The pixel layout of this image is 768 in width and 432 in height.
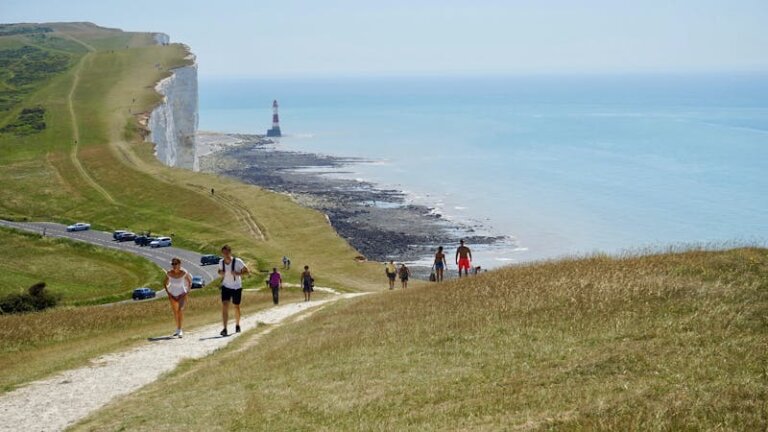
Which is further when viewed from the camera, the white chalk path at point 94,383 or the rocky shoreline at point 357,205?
the rocky shoreline at point 357,205

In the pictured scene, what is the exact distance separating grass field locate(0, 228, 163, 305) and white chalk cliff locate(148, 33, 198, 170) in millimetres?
49523

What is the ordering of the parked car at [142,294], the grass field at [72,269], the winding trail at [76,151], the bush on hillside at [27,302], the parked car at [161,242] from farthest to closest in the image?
the winding trail at [76,151] → the parked car at [161,242] → the grass field at [72,269] → the parked car at [142,294] → the bush on hillside at [27,302]

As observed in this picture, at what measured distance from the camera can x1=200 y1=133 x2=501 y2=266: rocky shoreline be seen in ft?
327

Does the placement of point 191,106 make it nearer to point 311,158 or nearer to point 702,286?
point 311,158

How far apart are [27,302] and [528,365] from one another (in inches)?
1356

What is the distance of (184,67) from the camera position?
554 feet

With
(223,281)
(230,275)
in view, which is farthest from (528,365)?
(223,281)

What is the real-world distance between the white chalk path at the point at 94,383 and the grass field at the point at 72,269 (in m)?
32.7

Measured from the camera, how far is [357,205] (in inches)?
4931

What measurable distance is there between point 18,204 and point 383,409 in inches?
3760

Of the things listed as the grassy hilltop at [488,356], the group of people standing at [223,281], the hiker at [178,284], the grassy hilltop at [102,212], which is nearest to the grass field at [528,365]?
the grassy hilltop at [488,356]

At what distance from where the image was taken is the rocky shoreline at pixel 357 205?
327 ft

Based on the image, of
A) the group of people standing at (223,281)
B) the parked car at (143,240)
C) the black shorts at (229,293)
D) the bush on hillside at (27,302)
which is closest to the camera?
the group of people standing at (223,281)

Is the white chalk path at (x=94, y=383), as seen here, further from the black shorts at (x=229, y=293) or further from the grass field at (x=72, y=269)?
the grass field at (x=72, y=269)
